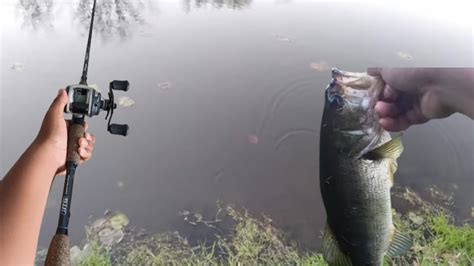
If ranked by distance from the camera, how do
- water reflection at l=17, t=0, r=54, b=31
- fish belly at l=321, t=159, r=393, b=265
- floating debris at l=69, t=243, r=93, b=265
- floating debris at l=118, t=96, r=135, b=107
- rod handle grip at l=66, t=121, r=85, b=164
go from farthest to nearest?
water reflection at l=17, t=0, r=54, b=31
floating debris at l=118, t=96, r=135, b=107
floating debris at l=69, t=243, r=93, b=265
fish belly at l=321, t=159, r=393, b=265
rod handle grip at l=66, t=121, r=85, b=164

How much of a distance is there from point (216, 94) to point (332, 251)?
0.77 m

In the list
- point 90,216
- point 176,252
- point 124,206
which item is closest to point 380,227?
point 176,252

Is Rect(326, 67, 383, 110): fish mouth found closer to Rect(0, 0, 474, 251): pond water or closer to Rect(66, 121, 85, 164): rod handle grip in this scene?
Rect(0, 0, 474, 251): pond water

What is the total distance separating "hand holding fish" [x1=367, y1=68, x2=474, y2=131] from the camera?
1.51m

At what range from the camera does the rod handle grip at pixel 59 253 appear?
0.84 meters

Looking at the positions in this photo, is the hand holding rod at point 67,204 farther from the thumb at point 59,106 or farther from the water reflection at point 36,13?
the water reflection at point 36,13

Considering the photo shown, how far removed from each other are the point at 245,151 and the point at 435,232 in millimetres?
738

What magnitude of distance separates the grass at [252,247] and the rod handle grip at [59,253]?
0.62m

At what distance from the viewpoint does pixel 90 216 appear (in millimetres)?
1526

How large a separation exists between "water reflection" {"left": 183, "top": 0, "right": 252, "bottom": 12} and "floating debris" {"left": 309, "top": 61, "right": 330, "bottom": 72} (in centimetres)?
43

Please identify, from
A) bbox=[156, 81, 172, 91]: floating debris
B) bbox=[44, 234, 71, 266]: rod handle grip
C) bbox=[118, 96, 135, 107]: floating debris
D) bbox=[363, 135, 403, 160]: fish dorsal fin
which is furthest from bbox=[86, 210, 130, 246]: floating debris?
bbox=[363, 135, 403, 160]: fish dorsal fin

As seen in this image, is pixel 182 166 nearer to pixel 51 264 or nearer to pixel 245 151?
pixel 245 151

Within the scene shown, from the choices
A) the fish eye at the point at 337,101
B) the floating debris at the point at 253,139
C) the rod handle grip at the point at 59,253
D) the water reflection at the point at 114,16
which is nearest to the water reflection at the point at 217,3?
the water reflection at the point at 114,16

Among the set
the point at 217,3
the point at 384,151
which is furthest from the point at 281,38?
the point at 384,151
